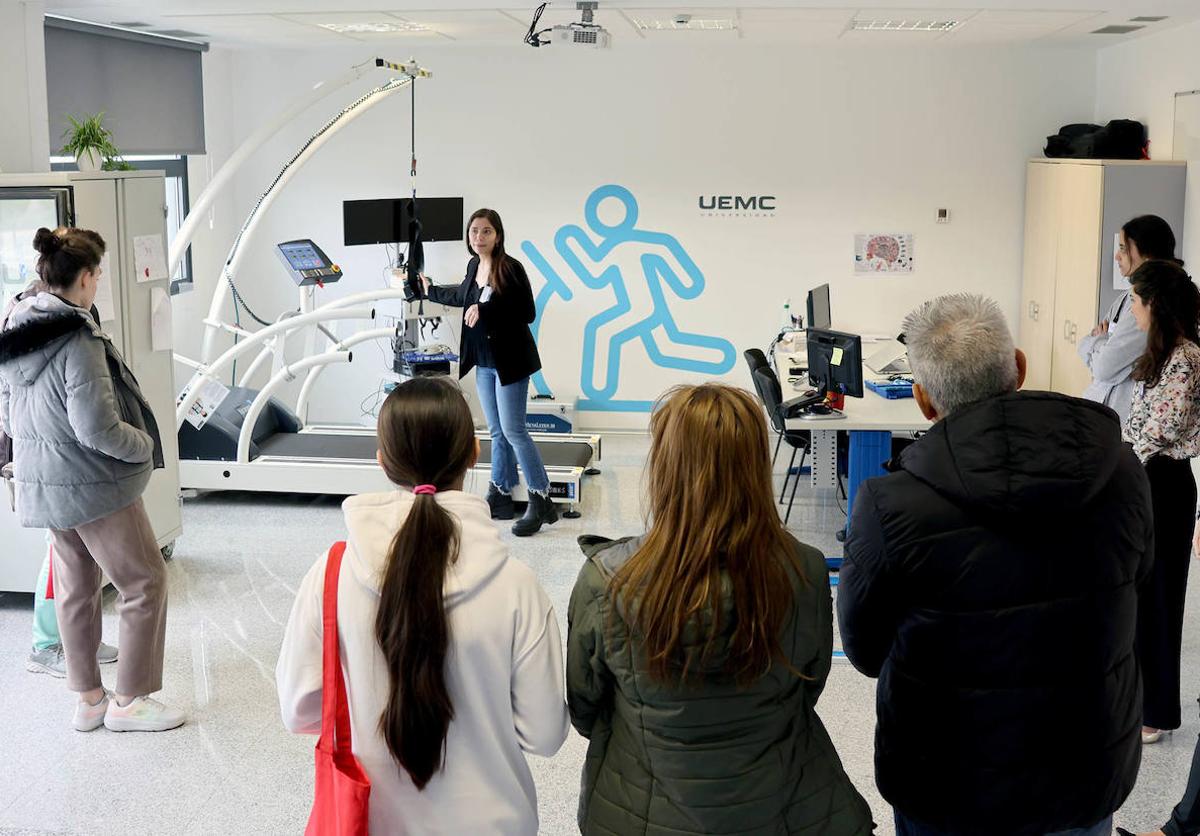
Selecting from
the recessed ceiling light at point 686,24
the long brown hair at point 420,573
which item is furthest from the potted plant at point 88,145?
the long brown hair at point 420,573

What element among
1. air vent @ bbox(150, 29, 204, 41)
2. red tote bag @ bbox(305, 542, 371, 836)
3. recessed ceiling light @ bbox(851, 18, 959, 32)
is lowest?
red tote bag @ bbox(305, 542, 371, 836)

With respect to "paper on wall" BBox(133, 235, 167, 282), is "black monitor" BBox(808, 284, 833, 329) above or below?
below

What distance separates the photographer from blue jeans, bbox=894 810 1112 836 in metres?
2.15

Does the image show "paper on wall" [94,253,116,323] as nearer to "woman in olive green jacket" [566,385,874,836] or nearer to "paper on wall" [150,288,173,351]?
"paper on wall" [150,288,173,351]

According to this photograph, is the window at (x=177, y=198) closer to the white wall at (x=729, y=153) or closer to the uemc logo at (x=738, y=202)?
the white wall at (x=729, y=153)

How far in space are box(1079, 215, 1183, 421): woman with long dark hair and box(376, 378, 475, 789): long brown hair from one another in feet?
7.90

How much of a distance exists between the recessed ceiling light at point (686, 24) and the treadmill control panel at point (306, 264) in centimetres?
216

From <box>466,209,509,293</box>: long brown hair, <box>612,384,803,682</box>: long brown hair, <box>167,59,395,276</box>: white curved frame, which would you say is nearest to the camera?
<box>612,384,803,682</box>: long brown hair

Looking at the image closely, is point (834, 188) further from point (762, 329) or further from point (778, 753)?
point (778, 753)

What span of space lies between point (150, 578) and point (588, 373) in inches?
203

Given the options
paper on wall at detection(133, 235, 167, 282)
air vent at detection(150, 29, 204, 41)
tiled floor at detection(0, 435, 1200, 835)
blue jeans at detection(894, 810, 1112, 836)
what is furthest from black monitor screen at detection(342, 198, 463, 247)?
blue jeans at detection(894, 810, 1112, 836)

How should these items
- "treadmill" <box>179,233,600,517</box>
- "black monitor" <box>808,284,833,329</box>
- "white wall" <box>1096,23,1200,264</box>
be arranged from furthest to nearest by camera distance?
1. "black monitor" <box>808,284,833,329</box>
2. "white wall" <box>1096,23,1200,264</box>
3. "treadmill" <box>179,233,600,517</box>

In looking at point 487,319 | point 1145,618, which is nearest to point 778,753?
point 1145,618

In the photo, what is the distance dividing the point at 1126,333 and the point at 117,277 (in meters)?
3.71
